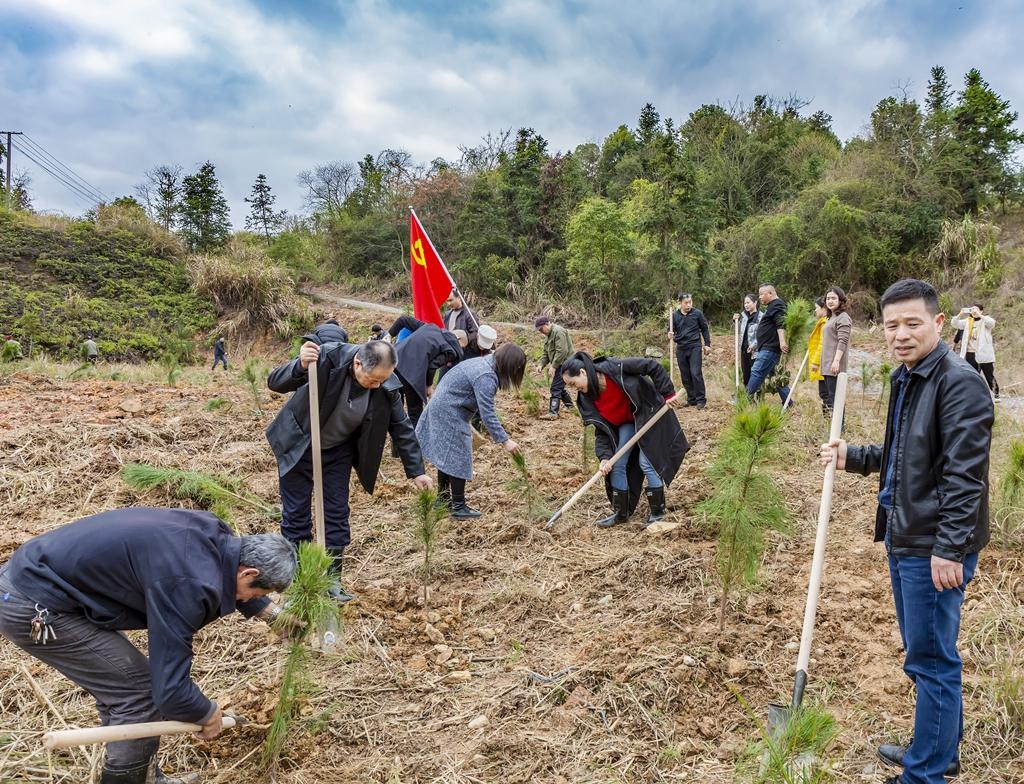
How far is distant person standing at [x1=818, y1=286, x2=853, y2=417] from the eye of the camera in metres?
5.75

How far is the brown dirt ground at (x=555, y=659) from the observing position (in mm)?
2465

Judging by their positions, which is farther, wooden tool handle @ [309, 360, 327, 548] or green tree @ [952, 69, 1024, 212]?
green tree @ [952, 69, 1024, 212]

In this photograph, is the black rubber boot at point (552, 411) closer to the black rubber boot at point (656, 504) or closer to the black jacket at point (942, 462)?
the black rubber boot at point (656, 504)

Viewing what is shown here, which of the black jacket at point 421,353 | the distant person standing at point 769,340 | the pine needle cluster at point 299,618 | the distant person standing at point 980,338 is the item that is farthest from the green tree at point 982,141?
the pine needle cluster at point 299,618

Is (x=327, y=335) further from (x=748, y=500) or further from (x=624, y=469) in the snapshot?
(x=748, y=500)

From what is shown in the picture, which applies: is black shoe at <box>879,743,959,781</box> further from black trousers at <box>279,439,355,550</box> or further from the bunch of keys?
the bunch of keys

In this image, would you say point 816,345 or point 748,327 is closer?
point 816,345

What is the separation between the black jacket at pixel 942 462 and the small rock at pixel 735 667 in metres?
1.07

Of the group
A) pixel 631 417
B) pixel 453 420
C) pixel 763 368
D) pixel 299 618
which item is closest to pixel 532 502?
pixel 453 420

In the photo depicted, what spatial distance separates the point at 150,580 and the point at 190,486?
3.33 m

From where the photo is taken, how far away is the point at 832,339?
20.5ft

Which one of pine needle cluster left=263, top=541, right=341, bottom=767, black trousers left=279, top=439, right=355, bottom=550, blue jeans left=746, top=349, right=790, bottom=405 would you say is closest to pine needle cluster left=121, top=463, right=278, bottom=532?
black trousers left=279, top=439, right=355, bottom=550

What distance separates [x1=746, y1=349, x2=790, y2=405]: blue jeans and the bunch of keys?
6.75 m

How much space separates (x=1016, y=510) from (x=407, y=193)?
2480cm
